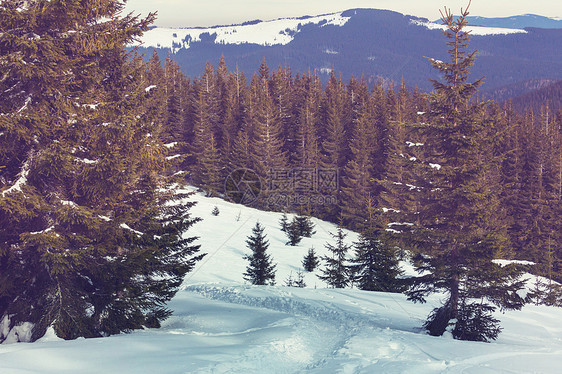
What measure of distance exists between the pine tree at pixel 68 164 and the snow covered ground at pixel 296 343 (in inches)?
40.1

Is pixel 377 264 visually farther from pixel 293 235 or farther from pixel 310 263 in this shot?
pixel 293 235

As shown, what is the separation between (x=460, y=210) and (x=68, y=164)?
980 cm

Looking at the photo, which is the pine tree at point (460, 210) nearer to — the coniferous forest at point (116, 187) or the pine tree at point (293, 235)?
the coniferous forest at point (116, 187)

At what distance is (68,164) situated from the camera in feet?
27.2

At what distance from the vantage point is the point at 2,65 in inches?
302

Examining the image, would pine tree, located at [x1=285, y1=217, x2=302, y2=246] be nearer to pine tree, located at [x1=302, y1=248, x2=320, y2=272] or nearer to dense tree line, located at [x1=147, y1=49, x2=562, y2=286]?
pine tree, located at [x1=302, y1=248, x2=320, y2=272]

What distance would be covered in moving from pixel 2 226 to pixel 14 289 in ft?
4.44

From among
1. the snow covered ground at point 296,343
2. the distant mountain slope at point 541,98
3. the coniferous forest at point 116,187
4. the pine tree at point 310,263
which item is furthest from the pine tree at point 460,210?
the distant mountain slope at point 541,98

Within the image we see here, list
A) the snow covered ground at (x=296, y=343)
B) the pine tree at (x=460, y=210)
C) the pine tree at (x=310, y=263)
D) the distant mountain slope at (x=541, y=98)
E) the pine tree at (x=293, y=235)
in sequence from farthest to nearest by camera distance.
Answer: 1. the distant mountain slope at (x=541, y=98)
2. the pine tree at (x=293, y=235)
3. the pine tree at (x=310, y=263)
4. the pine tree at (x=460, y=210)
5. the snow covered ground at (x=296, y=343)

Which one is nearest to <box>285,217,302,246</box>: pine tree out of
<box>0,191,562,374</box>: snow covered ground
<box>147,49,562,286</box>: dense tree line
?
<box>147,49,562,286</box>: dense tree line

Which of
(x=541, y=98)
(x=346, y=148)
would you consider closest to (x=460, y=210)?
(x=346, y=148)

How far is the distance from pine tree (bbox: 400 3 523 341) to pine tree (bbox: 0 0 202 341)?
750cm

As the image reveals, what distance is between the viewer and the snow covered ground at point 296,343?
22.8ft

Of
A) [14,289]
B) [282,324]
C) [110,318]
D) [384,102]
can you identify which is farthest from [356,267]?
[384,102]
